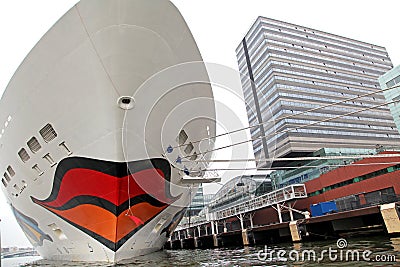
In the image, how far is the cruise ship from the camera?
7.66m

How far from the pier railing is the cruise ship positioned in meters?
13.2

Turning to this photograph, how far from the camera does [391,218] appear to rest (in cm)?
998

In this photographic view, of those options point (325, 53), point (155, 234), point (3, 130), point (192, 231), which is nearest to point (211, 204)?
point (192, 231)

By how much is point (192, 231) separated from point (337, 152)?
58.3 ft

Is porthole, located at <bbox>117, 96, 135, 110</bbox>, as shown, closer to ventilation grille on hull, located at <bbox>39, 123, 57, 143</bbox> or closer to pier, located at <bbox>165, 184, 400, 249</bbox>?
ventilation grille on hull, located at <bbox>39, 123, 57, 143</bbox>

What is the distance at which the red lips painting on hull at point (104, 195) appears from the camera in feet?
27.8

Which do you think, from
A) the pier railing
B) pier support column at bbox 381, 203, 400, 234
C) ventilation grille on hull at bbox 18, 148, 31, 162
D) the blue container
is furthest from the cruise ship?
the pier railing

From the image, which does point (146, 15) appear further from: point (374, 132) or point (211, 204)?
point (374, 132)

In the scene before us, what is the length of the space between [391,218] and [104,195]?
9136 mm

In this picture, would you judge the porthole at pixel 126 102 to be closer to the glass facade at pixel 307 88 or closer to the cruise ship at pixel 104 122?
the cruise ship at pixel 104 122

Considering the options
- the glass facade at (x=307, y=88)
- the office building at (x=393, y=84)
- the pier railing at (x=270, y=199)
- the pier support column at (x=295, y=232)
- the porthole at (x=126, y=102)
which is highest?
the glass facade at (x=307, y=88)

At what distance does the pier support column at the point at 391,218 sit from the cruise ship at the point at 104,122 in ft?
20.8

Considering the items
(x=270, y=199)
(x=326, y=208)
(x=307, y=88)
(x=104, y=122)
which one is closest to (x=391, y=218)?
(x=326, y=208)

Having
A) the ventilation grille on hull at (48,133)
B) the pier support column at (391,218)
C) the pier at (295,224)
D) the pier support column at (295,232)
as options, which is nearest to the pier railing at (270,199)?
the pier at (295,224)
